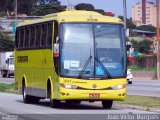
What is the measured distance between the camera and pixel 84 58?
23453 millimetres

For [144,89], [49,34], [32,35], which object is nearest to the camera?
[49,34]

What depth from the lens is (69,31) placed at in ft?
78.1

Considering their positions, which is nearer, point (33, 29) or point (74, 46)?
point (74, 46)

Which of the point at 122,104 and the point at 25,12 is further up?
the point at 25,12

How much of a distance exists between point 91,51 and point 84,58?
37 centimetres

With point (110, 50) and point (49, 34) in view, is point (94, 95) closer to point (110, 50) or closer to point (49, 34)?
point (110, 50)

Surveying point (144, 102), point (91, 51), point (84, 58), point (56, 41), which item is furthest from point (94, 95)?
point (144, 102)

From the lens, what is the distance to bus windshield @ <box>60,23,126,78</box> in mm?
23375

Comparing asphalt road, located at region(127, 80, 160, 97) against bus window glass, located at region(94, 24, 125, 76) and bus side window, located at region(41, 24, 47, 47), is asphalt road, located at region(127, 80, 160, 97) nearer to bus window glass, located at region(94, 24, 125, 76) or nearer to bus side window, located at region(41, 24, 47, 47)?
bus side window, located at region(41, 24, 47, 47)

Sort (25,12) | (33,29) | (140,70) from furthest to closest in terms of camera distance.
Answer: (25,12)
(140,70)
(33,29)

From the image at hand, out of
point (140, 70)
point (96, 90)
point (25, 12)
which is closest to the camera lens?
point (96, 90)

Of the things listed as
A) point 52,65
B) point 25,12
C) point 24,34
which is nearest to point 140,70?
A: point 24,34

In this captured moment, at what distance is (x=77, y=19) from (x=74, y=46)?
112 centimetres

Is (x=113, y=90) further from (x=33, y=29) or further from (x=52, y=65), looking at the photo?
(x=33, y=29)
